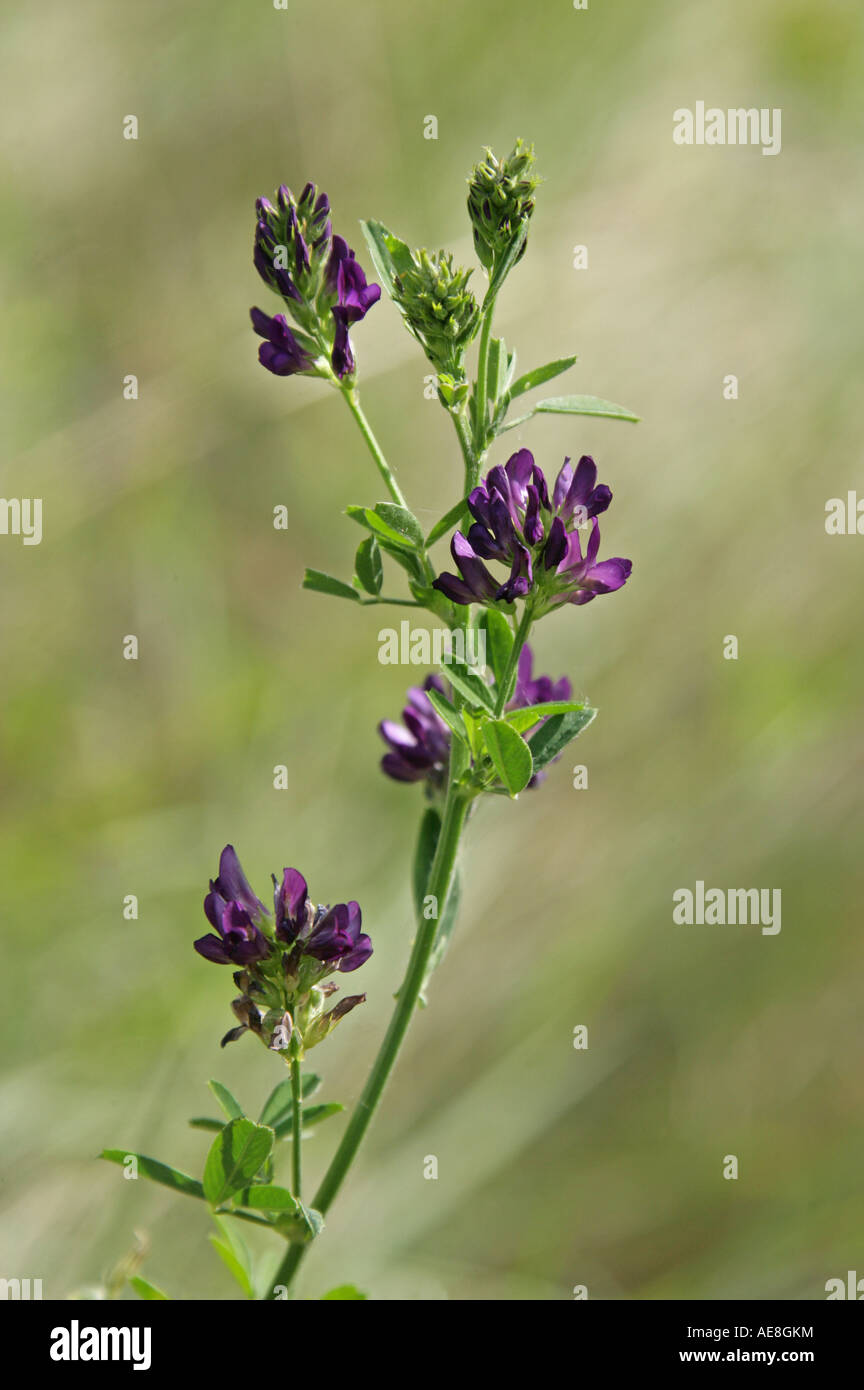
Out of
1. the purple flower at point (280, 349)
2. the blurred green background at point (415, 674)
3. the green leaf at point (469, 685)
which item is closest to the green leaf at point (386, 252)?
the purple flower at point (280, 349)

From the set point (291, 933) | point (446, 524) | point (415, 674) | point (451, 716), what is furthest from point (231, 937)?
point (415, 674)

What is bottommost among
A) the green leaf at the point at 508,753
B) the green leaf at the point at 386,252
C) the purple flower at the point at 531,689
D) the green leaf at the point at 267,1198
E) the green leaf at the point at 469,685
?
the green leaf at the point at 267,1198

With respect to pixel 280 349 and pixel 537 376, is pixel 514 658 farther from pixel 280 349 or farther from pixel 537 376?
pixel 280 349

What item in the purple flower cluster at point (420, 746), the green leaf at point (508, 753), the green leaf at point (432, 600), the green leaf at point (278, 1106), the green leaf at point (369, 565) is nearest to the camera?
the green leaf at point (508, 753)

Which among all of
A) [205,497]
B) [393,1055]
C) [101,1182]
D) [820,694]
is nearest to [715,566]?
[820,694]

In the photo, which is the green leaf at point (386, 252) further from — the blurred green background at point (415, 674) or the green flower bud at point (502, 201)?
the blurred green background at point (415, 674)

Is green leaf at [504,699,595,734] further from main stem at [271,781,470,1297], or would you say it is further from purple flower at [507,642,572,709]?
purple flower at [507,642,572,709]
